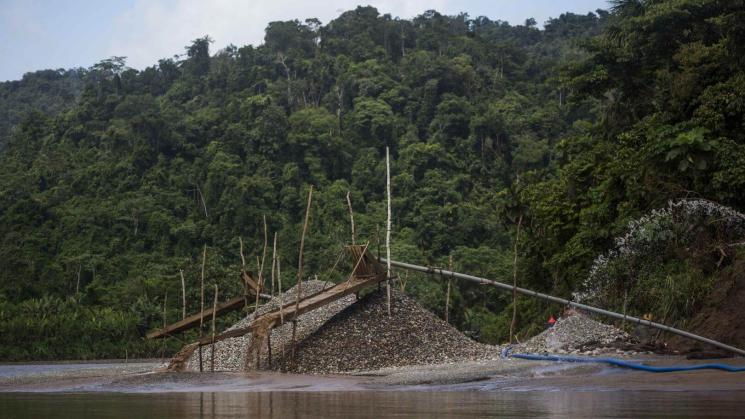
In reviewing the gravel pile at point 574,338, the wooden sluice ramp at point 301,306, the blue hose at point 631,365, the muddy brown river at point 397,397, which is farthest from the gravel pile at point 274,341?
the blue hose at point 631,365

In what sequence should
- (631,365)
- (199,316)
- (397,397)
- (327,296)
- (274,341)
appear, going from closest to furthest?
(397,397), (631,365), (327,296), (274,341), (199,316)

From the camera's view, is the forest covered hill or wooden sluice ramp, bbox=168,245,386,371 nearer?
wooden sluice ramp, bbox=168,245,386,371

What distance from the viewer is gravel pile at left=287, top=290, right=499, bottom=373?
1770cm

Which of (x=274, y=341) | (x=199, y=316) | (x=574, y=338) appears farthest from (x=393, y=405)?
(x=199, y=316)

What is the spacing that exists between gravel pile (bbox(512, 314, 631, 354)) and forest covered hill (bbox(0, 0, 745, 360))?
4.96ft

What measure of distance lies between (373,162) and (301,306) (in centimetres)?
3712

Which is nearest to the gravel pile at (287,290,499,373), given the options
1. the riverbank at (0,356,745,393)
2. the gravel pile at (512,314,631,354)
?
the riverbank at (0,356,745,393)

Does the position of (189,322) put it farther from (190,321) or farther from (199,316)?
(199,316)

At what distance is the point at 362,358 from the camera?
17812mm

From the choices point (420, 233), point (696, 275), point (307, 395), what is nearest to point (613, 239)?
point (696, 275)

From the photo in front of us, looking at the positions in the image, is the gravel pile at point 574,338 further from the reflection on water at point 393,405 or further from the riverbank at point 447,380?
the reflection on water at point 393,405

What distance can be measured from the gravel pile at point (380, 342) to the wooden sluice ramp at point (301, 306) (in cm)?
57

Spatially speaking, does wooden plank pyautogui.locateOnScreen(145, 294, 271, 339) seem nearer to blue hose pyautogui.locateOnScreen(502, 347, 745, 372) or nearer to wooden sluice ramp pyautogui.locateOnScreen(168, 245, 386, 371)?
wooden sluice ramp pyautogui.locateOnScreen(168, 245, 386, 371)

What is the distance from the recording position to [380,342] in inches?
718
